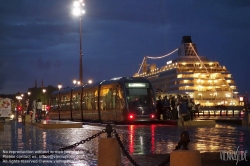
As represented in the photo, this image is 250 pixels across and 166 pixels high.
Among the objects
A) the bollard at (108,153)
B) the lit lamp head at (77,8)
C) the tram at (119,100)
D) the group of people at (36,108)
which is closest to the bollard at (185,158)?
the bollard at (108,153)

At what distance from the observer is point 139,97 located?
3822 cm

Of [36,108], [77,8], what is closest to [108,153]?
[36,108]

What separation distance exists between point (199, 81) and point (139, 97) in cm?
9038

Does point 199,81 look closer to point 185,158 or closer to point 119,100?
point 119,100

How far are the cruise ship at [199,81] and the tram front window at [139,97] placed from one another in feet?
270

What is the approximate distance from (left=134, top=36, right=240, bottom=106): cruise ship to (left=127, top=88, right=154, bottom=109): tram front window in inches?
3240

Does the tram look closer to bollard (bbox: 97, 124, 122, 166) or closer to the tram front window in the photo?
the tram front window

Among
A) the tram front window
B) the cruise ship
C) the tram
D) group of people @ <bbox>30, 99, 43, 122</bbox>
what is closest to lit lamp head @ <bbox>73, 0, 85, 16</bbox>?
the tram

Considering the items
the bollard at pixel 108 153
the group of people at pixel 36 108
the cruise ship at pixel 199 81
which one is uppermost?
the cruise ship at pixel 199 81

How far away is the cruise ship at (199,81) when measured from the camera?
124188 millimetres

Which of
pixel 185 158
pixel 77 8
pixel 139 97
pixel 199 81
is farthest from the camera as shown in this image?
pixel 199 81

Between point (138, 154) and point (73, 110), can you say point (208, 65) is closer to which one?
point (73, 110)

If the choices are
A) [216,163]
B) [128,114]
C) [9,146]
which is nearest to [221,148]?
[216,163]

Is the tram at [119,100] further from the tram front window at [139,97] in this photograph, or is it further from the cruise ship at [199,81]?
the cruise ship at [199,81]
